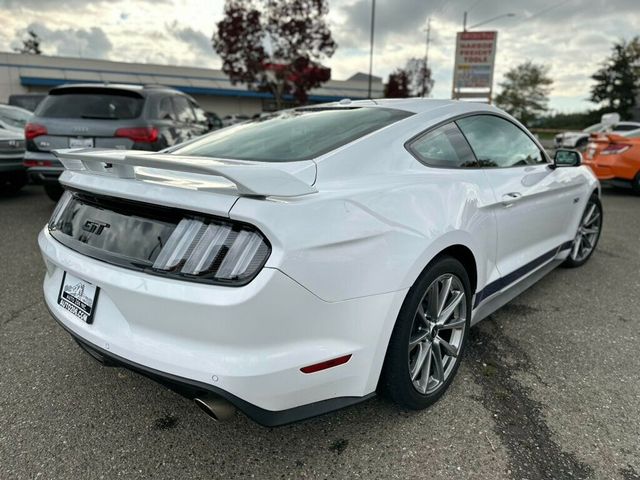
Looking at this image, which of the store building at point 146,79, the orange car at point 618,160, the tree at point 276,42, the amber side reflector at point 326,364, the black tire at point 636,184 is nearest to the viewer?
the amber side reflector at point 326,364

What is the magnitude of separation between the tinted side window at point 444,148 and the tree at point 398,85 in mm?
42065

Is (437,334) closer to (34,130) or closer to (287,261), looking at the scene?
(287,261)

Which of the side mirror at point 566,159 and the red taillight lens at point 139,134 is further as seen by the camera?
the red taillight lens at point 139,134

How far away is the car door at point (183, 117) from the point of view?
22.1 feet

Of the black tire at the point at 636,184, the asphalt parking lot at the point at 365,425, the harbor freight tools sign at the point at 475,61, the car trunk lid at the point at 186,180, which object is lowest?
the black tire at the point at 636,184

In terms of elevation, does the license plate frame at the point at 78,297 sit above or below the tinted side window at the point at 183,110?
below

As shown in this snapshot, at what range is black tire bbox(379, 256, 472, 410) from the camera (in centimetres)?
200

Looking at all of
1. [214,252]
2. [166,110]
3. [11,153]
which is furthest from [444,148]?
[11,153]

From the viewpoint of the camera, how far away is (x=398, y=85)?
4322 cm

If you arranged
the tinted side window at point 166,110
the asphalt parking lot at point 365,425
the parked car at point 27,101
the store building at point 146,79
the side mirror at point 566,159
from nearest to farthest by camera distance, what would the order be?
1. the asphalt parking lot at point 365,425
2. the side mirror at point 566,159
3. the tinted side window at point 166,110
4. the parked car at point 27,101
5. the store building at point 146,79

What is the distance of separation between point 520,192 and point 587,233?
210cm

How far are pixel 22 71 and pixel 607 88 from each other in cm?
4810

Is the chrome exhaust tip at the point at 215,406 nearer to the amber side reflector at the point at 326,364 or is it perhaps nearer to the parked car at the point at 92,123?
the amber side reflector at the point at 326,364

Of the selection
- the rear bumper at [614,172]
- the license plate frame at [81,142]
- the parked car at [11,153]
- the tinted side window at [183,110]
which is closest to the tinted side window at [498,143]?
the license plate frame at [81,142]
